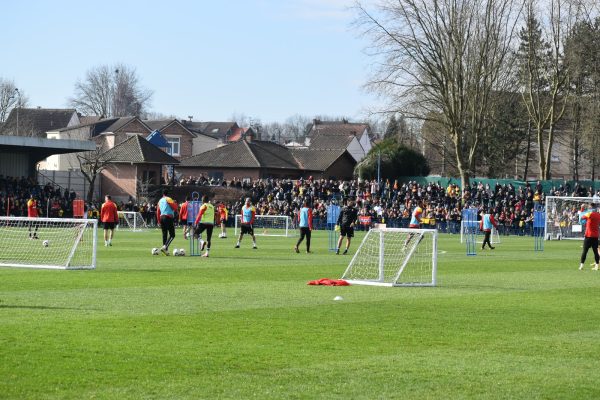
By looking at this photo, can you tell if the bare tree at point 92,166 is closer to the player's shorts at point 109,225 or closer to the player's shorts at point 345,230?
the player's shorts at point 109,225

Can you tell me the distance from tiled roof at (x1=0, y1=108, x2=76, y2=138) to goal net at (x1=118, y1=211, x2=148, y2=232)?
55.3 m

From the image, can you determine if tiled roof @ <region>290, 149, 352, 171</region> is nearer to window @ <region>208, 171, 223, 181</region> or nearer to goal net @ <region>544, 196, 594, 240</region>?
window @ <region>208, 171, 223, 181</region>

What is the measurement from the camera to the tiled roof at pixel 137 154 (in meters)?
82.8

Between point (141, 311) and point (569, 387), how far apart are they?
7408mm

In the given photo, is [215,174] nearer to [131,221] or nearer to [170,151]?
[170,151]

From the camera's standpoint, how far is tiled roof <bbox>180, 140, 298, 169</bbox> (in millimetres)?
97181

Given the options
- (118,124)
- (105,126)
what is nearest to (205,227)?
(118,124)

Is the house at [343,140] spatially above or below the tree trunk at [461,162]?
above

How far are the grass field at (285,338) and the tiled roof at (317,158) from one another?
2965 inches

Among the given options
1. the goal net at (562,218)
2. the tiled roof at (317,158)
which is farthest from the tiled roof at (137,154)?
the goal net at (562,218)

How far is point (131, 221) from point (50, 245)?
29.2m

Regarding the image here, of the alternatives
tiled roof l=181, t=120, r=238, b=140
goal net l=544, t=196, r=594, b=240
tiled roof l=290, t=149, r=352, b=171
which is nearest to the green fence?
goal net l=544, t=196, r=594, b=240

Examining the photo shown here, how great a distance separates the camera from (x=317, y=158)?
100 m

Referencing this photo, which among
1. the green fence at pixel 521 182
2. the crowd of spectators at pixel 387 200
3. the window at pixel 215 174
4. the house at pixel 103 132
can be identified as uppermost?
the house at pixel 103 132
